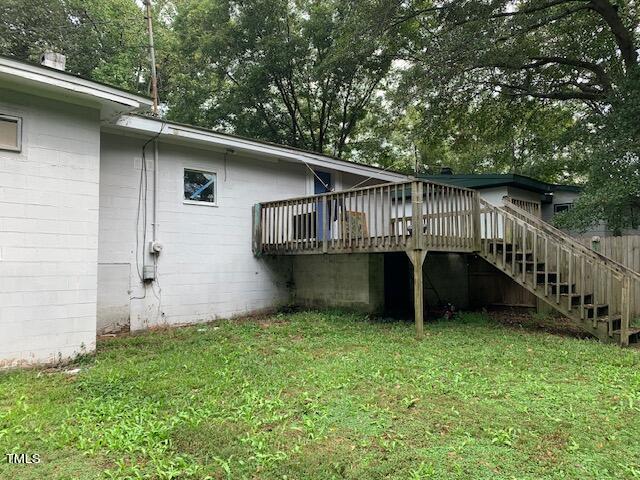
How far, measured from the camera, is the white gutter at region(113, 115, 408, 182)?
720 centimetres

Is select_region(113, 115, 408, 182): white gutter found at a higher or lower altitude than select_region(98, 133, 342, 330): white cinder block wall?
higher

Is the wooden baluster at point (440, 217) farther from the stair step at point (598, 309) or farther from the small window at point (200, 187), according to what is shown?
the small window at point (200, 187)

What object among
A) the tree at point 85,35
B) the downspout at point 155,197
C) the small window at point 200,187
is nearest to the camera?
the downspout at point 155,197

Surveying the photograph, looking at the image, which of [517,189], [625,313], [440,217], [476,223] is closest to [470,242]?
[476,223]

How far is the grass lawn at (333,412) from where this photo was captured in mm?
2770

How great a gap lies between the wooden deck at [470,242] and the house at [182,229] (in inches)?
1.4

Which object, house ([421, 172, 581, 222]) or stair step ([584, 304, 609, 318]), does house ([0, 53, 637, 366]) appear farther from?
house ([421, 172, 581, 222])

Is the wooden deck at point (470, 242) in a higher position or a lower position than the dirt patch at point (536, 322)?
higher

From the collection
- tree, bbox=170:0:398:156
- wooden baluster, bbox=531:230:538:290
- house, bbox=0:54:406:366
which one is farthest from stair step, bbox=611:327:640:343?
tree, bbox=170:0:398:156

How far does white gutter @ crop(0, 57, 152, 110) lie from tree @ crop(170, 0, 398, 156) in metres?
10.5

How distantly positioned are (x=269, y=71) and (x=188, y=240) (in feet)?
40.4

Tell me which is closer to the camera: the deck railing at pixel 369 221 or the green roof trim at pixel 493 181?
the deck railing at pixel 369 221

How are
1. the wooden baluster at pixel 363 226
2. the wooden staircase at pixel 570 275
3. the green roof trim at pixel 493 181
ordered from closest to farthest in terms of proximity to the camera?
the wooden staircase at pixel 570 275 → the wooden baluster at pixel 363 226 → the green roof trim at pixel 493 181

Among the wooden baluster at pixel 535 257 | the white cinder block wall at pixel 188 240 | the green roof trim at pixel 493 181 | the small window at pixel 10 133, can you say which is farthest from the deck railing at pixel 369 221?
the small window at pixel 10 133
